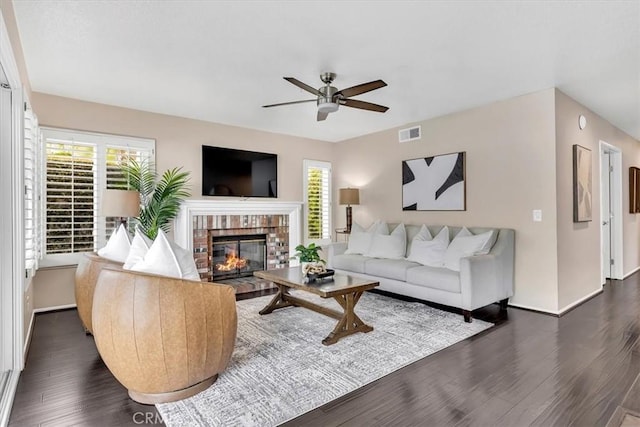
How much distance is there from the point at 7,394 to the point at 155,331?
113 cm

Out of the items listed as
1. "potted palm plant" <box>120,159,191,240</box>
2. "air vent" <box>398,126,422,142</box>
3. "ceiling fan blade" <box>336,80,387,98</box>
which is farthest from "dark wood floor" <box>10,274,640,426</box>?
"air vent" <box>398,126,422,142</box>

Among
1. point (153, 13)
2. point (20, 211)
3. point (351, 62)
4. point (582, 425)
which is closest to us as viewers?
point (582, 425)

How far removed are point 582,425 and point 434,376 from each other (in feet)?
2.77

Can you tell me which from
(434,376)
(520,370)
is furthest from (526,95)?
(434,376)

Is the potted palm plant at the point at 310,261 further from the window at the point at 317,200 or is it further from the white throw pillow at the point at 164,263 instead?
the window at the point at 317,200

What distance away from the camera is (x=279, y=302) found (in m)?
4.05

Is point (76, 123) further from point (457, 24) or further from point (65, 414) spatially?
point (457, 24)

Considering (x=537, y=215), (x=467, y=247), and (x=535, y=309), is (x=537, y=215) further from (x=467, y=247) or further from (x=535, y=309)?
(x=535, y=309)

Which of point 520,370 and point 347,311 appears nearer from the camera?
point 520,370

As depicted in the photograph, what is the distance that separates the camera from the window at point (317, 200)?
21.0ft

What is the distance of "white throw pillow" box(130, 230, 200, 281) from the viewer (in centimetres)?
221

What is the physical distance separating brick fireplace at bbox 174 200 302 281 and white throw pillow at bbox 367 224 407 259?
1.43 metres

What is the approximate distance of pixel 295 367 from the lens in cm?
262

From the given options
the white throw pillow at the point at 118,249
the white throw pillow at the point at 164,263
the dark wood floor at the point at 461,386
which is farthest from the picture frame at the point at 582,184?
the white throw pillow at the point at 118,249
